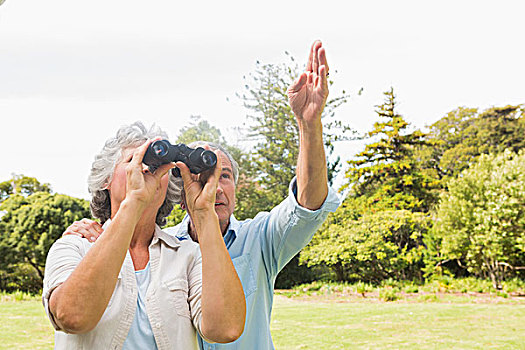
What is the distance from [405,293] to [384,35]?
791 cm

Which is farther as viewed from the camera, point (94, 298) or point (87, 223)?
point (87, 223)

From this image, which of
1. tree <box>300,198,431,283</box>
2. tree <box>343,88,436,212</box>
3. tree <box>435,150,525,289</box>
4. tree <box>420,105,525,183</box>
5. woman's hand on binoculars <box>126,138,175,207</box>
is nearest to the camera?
woman's hand on binoculars <box>126,138,175,207</box>

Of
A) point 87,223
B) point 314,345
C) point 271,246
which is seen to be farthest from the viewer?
point 314,345

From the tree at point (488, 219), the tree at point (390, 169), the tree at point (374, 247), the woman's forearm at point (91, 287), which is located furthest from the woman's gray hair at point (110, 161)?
the tree at point (390, 169)

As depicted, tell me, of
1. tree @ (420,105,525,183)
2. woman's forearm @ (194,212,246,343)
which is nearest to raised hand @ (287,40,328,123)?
woman's forearm @ (194,212,246,343)

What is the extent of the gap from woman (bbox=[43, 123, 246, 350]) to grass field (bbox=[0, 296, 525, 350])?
4.95 metres

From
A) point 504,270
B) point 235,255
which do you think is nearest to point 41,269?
point 504,270

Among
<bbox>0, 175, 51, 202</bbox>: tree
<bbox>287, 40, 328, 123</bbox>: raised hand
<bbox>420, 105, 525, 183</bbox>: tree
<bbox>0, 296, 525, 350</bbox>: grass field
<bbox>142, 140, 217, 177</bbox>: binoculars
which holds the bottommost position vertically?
<bbox>0, 296, 525, 350</bbox>: grass field

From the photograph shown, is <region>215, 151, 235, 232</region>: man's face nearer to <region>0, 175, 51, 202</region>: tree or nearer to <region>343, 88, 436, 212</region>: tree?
<region>343, 88, 436, 212</region>: tree

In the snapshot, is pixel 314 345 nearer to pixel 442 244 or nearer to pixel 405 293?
pixel 405 293

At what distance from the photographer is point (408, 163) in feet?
45.1

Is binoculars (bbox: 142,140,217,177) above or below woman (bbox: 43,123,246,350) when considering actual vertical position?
above

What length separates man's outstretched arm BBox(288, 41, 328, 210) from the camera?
4.36 feet

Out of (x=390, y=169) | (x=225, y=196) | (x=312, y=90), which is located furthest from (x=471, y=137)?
(x=312, y=90)
